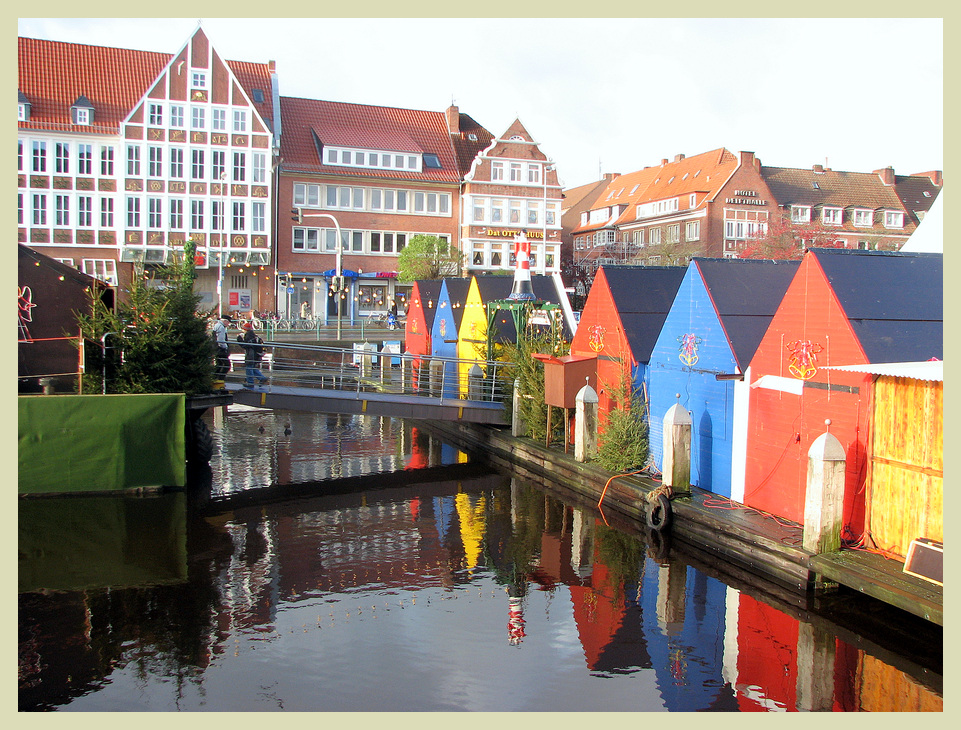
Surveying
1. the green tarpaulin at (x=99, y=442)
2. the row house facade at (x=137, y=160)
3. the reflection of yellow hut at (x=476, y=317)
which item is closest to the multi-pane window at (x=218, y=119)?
the row house facade at (x=137, y=160)

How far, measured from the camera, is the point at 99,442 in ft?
54.8

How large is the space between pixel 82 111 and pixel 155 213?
641 centimetres

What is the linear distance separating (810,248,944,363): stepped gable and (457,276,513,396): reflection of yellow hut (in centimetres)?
1389

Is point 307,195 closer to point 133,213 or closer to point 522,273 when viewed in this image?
point 133,213

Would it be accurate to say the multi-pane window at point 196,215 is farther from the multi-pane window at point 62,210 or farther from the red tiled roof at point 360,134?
the multi-pane window at point 62,210

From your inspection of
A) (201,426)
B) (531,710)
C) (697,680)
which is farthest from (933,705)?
(201,426)

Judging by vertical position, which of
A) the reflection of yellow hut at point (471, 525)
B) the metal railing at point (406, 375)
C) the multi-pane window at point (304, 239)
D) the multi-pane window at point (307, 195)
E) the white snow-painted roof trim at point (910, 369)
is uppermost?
the multi-pane window at point (307, 195)

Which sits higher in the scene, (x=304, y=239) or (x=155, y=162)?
(x=155, y=162)

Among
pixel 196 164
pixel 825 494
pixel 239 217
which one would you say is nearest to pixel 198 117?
pixel 196 164

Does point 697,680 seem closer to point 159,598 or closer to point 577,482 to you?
→ point 159,598

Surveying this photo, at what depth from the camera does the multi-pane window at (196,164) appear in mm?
48250

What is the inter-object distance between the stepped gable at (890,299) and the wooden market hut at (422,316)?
62.0 feet

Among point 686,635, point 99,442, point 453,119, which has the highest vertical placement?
point 453,119

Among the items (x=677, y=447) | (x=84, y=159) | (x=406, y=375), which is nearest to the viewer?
(x=677, y=447)
